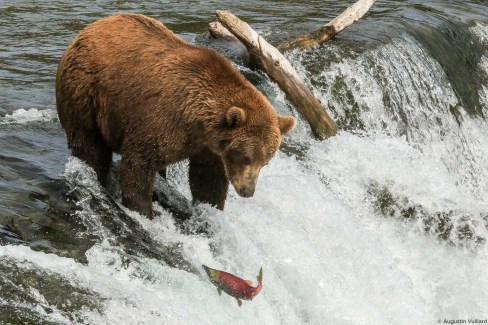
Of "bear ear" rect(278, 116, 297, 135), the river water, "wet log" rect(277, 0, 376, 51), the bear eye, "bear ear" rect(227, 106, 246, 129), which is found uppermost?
"bear ear" rect(227, 106, 246, 129)

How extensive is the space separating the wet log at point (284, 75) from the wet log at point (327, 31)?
1251 mm

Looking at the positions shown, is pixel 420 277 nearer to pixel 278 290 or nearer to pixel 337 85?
pixel 278 290

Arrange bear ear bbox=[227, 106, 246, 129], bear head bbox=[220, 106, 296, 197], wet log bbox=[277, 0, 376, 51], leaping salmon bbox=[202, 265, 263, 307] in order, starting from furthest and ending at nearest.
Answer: wet log bbox=[277, 0, 376, 51] → bear head bbox=[220, 106, 296, 197] → bear ear bbox=[227, 106, 246, 129] → leaping salmon bbox=[202, 265, 263, 307]

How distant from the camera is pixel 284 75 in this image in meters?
8.73

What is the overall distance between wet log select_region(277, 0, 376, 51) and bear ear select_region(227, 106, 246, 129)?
14.4ft

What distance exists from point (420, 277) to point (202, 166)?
8.13 feet

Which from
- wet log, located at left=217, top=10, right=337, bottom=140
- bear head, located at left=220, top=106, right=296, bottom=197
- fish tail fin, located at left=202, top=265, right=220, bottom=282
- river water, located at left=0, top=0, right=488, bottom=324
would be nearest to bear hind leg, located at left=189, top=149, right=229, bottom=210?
river water, located at left=0, top=0, right=488, bottom=324

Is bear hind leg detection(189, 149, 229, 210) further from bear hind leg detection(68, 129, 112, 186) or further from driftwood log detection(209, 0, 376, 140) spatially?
driftwood log detection(209, 0, 376, 140)

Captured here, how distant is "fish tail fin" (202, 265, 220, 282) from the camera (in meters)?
5.44

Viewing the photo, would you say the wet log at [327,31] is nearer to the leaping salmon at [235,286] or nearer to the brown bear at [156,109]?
the brown bear at [156,109]

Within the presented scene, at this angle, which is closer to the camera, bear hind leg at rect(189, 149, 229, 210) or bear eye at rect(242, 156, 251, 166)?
bear eye at rect(242, 156, 251, 166)

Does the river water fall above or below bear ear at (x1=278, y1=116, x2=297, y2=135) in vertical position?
below

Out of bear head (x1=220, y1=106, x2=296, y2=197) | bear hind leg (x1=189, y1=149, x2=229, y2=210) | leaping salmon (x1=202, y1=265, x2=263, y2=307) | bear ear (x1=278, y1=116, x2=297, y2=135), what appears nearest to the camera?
leaping salmon (x1=202, y1=265, x2=263, y2=307)

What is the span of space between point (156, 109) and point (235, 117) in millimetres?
583
